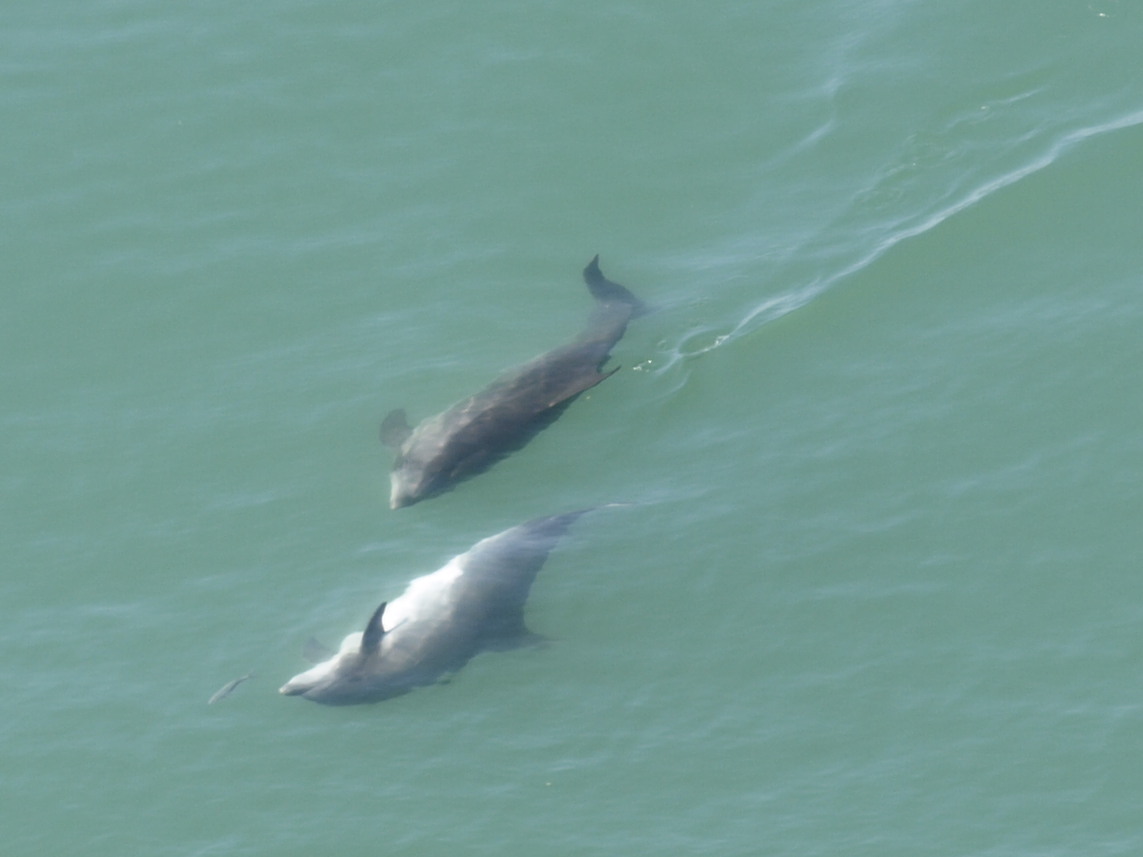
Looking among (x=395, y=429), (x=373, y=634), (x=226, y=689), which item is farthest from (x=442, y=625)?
(x=395, y=429)

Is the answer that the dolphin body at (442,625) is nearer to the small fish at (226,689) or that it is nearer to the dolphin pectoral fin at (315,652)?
the dolphin pectoral fin at (315,652)

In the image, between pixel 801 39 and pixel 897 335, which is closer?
pixel 897 335

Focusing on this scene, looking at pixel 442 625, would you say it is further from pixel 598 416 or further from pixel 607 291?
pixel 607 291

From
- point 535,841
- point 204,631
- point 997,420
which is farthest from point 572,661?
point 997,420

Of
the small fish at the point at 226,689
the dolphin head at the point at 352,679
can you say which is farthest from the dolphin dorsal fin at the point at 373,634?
the small fish at the point at 226,689

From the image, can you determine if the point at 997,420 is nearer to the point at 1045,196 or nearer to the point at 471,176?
the point at 1045,196

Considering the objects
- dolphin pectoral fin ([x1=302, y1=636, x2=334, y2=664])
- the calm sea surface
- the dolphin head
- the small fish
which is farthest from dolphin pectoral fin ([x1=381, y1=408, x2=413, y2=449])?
the small fish

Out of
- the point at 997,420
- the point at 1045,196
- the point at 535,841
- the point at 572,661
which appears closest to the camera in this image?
the point at 535,841
